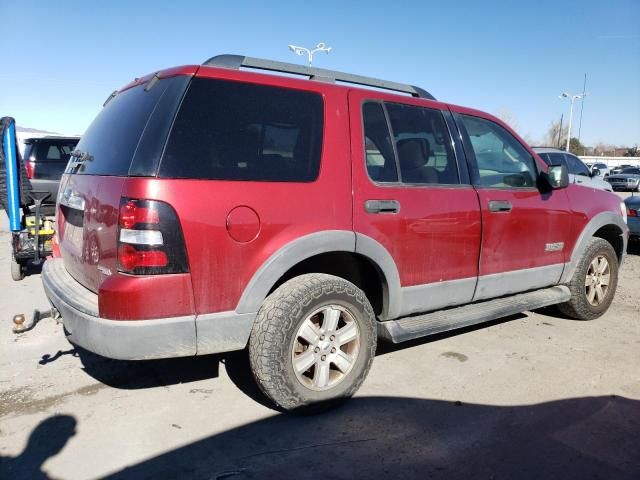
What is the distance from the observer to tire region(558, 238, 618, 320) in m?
4.72

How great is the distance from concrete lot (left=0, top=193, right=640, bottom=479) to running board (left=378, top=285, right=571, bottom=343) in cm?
37

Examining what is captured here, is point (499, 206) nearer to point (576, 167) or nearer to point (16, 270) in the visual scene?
point (16, 270)

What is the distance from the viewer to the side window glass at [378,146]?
3281 mm

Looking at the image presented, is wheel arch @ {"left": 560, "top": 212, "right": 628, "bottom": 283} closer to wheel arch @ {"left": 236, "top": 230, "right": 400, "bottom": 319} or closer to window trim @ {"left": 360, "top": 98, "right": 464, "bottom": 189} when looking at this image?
window trim @ {"left": 360, "top": 98, "right": 464, "bottom": 189}

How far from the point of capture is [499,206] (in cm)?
389

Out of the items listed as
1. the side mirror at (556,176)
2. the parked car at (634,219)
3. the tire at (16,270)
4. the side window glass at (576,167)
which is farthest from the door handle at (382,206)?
the side window glass at (576,167)

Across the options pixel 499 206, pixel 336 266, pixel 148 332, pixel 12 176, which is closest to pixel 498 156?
pixel 499 206

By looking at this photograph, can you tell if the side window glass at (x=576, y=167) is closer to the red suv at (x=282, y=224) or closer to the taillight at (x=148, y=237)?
the red suv at (x=282, y=224)

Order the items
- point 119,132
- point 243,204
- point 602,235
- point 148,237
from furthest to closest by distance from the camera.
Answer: point 602,235
point 119,132
point 243,204
point 148,237

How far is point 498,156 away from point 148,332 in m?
3.11

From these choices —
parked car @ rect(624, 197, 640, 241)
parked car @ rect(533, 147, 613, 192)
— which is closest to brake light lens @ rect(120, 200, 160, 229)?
parked car @ rect(624, 197, 640, 241)

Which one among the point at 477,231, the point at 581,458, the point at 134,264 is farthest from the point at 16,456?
the point at 477,231

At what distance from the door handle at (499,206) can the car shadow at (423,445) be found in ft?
4.76

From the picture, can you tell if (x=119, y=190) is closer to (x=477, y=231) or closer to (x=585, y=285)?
(x=477, y=231)
